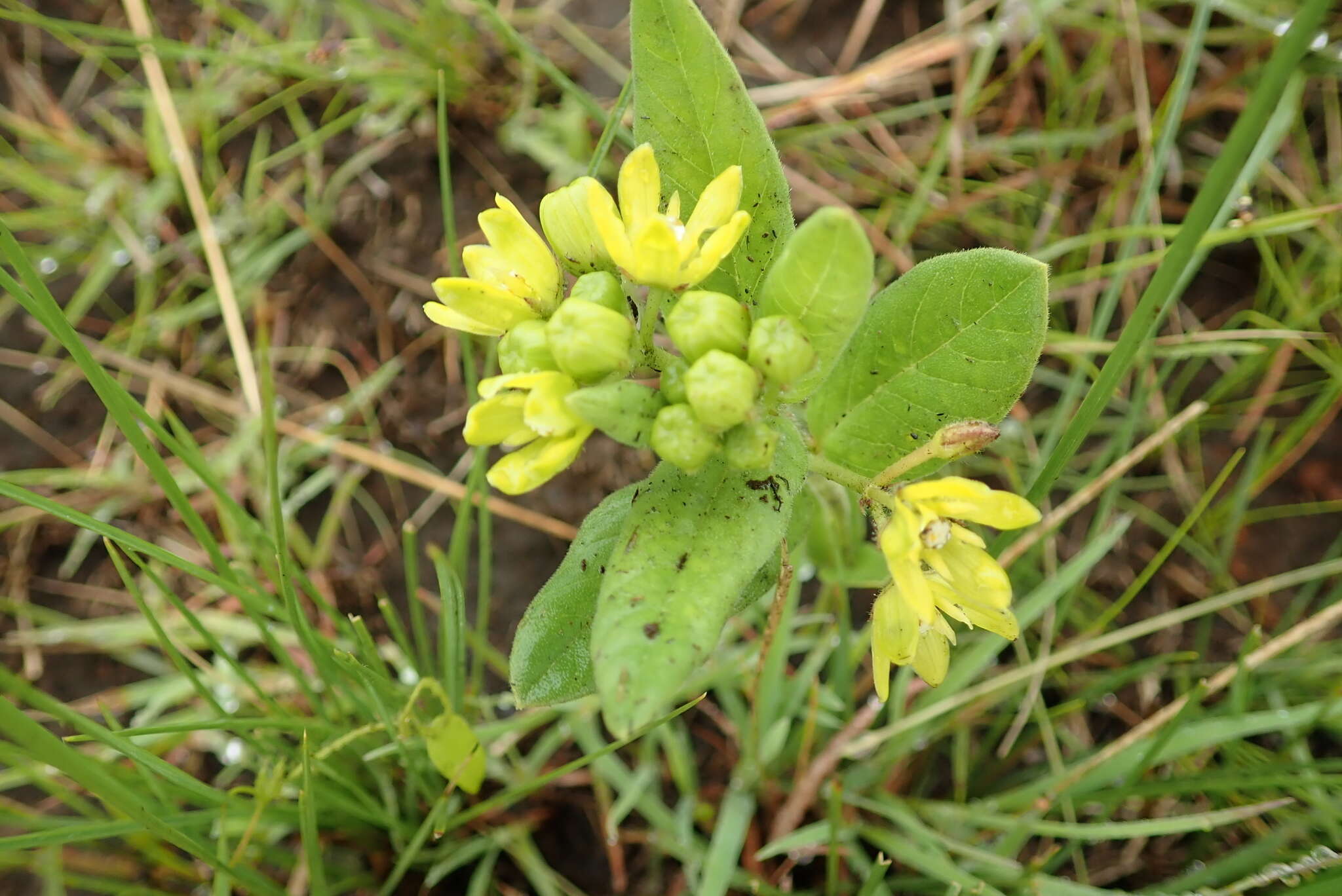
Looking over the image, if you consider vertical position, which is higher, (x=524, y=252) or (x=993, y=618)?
(x=524, y=252)

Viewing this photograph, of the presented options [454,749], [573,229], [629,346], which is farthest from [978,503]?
[454,749]

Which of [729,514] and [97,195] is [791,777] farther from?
[97,195]

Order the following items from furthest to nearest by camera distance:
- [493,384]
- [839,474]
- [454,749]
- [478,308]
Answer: [454,749]
[839,474]
[478,308]
[493,384]

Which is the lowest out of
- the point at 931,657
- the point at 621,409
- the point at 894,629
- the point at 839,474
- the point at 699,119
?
the point at 931,657

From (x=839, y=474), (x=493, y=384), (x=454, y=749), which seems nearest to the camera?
(x=493, y=384)

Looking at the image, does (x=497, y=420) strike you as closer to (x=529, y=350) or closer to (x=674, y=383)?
(x=529, y=350)

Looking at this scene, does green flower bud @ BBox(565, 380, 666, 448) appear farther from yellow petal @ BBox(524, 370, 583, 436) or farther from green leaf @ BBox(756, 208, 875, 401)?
green leaf @ BBox(756, 208, 875, 401)

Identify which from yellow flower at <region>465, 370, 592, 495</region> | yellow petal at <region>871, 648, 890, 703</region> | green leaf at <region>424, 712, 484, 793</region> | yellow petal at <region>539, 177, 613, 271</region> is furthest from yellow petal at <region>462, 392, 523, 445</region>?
green leaf at <region>424, 712, 484, 793</region>
